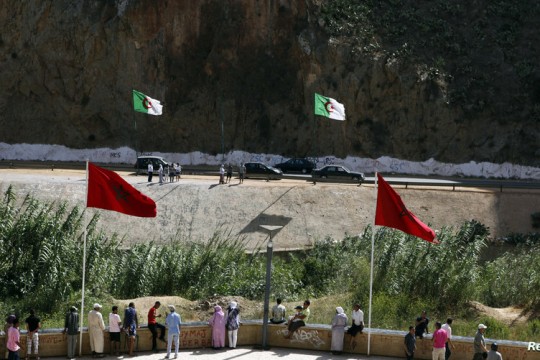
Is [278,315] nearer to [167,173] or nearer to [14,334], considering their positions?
[14,334]

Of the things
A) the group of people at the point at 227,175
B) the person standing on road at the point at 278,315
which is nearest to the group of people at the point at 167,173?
the group of people at the point at 227,175

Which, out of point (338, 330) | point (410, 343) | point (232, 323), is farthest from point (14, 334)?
point (410, 343)

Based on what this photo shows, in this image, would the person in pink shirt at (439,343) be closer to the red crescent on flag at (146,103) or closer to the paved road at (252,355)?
the paved road at (252,355)

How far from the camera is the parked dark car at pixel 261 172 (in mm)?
50994

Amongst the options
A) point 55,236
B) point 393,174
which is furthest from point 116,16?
point 55,236

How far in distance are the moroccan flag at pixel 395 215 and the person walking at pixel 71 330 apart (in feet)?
26.0

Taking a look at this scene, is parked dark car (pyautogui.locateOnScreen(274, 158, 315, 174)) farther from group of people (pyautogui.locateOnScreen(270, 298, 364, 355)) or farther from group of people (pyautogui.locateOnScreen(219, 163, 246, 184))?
group of people (pyautogui.locateOnScreen(270, 298, 364, 355))

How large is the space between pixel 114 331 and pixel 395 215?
7.63m

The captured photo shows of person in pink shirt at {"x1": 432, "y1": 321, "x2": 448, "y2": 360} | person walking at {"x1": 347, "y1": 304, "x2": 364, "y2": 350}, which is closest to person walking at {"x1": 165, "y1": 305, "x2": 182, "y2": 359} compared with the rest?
person walking at {"x1": 347, "y1": 304, "x2": 364, "y2": 350}

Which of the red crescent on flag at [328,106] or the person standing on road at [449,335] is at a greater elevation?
the red crescent on flag at [328,106]

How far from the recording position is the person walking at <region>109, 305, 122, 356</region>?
73.2ft

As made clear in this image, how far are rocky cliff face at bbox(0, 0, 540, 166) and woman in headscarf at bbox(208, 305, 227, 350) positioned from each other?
3635 centimetres

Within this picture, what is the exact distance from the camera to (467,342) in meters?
22.7

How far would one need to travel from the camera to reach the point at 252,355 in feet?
75.5
